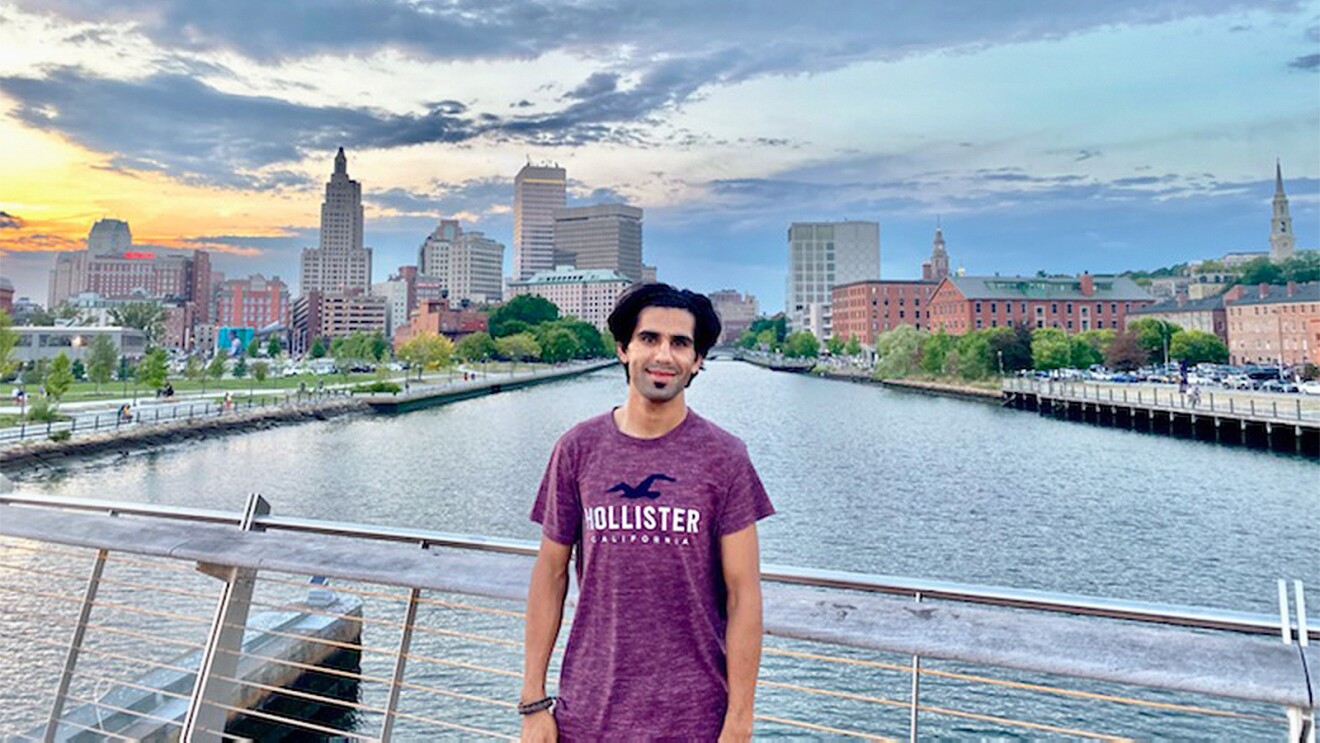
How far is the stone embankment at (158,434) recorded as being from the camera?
87.9 ft

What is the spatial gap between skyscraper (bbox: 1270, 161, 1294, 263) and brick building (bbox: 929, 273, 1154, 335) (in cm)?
5153

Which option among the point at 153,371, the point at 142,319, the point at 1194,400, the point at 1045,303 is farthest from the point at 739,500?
the point at 1045,303

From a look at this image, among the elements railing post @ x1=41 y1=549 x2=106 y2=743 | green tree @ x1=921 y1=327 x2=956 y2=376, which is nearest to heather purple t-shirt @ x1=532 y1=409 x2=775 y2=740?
railing post @ x1=41 y1=549 x2=106 y2=743

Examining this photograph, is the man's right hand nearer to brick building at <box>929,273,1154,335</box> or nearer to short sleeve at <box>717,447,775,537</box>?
short sleeve at <box>717,447,775,537</box>

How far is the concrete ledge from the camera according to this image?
1.80 meters

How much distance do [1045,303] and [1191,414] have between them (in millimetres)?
69543

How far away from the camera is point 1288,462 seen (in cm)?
3116

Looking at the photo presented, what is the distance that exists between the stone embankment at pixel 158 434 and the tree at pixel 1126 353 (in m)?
71.0

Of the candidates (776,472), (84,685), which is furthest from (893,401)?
(84,685)

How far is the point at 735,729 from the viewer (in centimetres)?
175

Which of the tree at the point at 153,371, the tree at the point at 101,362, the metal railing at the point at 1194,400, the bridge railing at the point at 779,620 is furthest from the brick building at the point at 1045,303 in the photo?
the bridge railing at the point at 779,620

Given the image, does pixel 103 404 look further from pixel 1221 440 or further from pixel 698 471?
pixel 1221 440

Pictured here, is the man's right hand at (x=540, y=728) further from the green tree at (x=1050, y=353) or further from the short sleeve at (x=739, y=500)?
the green tree at (x=1050, y=353)

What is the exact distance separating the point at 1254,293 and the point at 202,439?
104171mm
